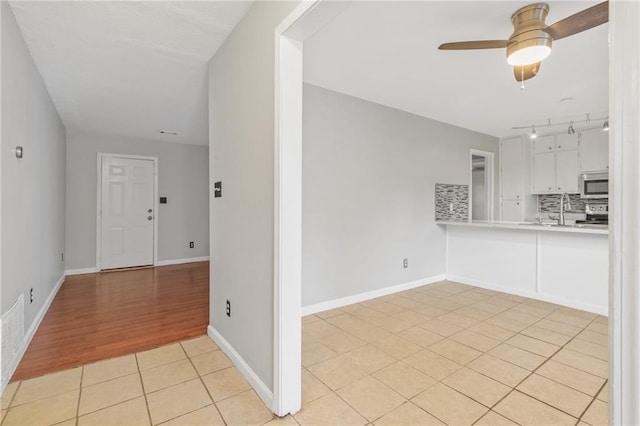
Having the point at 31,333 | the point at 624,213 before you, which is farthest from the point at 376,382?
the point at 31,333

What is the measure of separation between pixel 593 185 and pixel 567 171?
43 cm

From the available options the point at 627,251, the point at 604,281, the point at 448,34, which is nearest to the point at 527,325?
the point at 604,281

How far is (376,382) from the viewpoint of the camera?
78.3 inches

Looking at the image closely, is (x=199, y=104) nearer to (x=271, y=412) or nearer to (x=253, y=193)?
(x=253, y=193)

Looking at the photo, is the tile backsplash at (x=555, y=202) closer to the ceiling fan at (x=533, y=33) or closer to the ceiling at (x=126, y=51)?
the ceiling fan at (x=533, y=33)

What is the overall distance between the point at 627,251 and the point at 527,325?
9.74 feet

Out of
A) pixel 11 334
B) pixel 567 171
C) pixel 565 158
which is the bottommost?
pixel 11 334

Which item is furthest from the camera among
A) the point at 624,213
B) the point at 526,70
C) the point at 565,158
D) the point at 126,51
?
the point at 565,158

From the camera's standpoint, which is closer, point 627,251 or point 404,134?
point 627,251

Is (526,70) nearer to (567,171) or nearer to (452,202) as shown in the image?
(452,202)

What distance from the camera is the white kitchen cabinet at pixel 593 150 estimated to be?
189 inches

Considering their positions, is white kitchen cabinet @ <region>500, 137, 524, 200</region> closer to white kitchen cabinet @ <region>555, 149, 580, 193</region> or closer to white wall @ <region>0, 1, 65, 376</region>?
white kitchen cabinet @ <region>555, 149, 580, 193</region>

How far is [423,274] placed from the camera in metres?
4.30

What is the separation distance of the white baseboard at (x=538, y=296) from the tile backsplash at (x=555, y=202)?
2660 mm
